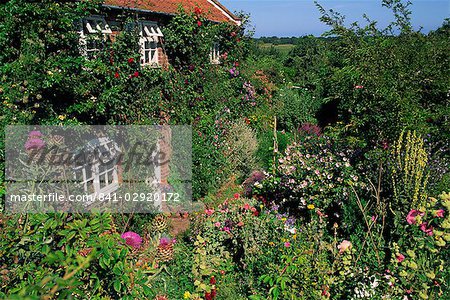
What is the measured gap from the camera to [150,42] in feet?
29.3

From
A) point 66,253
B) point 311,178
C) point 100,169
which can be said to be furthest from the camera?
point 100,169

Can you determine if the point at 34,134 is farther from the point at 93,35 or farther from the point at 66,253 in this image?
the point at 66,253

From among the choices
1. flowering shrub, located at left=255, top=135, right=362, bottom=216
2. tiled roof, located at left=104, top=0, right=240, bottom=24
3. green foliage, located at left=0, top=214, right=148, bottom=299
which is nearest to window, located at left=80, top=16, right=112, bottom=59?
tiled roof, located at left=104, top=0, right=240, bottom=24

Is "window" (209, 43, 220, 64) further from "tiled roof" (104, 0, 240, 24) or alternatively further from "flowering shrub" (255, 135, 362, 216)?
"flowering shrub" (255, 135, 362, 216)

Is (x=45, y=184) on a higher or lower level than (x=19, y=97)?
lower

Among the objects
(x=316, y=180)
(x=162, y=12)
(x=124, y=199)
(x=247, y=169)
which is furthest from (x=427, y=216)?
(x=162, y=12)

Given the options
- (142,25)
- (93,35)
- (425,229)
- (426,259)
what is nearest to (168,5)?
(142,25)

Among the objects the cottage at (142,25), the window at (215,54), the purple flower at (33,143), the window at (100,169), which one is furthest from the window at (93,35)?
the window at (215,54)

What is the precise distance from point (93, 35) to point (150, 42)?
2803mm

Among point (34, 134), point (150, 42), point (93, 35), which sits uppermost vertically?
point (150, 42)

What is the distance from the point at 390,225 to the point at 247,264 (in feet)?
6.56

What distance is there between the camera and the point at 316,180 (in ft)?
21.4

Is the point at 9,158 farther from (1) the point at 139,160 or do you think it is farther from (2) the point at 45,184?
(1) the point at 139,160

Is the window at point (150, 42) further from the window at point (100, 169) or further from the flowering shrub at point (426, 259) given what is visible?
the flowering shrub at point (426, 259)
